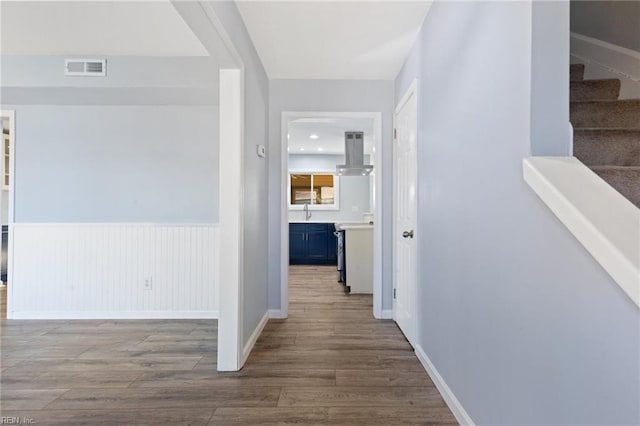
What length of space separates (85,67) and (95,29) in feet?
1.84

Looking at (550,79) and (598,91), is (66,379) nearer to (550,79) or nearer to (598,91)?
(550,79)

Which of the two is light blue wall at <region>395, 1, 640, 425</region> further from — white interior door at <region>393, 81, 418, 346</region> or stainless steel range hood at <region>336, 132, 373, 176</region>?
stainless steel range hood at <region>336, 132, 373, 176</region>

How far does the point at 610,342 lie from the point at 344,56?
104 inches

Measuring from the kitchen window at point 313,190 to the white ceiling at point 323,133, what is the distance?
1.72 feet

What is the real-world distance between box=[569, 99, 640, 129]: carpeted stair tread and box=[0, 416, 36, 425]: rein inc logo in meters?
3.24

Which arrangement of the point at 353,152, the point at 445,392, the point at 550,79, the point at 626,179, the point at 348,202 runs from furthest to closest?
the point at 348,202 → the point at 353,152 → the point at 445,392 → the point at 626,179 → the point at 550,79

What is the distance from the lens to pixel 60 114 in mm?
3172

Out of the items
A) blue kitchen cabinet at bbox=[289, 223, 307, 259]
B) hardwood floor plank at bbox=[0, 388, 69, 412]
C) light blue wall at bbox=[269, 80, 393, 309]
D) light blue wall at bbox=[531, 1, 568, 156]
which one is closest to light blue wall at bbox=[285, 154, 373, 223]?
blue kitchen cabinet at bbox=[289, 223, 307, 259]

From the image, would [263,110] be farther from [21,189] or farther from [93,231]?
[21,189]

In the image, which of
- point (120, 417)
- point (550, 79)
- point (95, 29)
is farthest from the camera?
point (95, 29)

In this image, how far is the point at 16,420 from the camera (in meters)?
1.62

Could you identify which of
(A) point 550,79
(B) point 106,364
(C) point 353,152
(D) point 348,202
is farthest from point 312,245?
(A) point 550,79

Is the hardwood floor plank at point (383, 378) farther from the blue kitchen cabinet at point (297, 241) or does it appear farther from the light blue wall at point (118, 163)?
the blue kitchen cabinet at point (297, 241)

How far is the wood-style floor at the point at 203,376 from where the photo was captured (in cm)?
165
